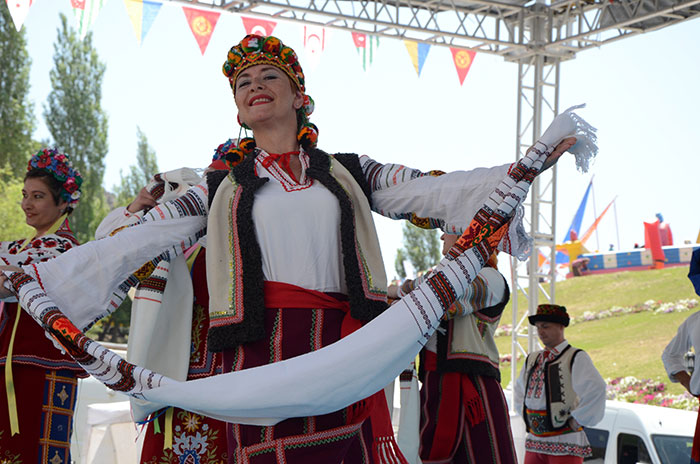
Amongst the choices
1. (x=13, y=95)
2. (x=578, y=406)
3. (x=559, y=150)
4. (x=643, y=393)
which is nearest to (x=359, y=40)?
(x=578, y=406)

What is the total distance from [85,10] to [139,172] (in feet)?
78.2

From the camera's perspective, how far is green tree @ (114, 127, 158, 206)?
3145 cm

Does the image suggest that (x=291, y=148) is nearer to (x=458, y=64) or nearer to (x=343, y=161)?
(x=343, y=161)

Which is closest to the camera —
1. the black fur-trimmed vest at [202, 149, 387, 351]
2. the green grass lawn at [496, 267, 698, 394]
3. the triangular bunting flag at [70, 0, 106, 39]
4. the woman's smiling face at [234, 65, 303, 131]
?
the black fur-trimmed vest at [202, 149, 387, 351]

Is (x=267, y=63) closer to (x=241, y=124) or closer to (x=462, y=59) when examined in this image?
(x=241, y=124)

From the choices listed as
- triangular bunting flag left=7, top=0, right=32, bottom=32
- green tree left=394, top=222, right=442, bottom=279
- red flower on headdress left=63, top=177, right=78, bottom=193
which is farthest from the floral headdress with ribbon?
green tree left=394, top=222, right=442, bottom=279

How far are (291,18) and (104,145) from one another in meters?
21.1

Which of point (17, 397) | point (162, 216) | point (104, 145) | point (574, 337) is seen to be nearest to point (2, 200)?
point (104, 145)

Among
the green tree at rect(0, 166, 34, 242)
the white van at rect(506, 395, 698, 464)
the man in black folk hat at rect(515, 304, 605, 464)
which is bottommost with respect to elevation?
the white van at rect(506, 395, 698, 464)

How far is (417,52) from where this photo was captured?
1050 centimetres

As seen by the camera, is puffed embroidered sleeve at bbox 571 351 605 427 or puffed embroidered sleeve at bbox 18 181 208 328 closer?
puffed embroidered sleeve at bbox 18 181 208 328

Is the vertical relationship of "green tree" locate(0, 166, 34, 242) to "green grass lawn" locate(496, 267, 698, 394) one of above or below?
above

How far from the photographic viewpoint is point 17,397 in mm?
3586

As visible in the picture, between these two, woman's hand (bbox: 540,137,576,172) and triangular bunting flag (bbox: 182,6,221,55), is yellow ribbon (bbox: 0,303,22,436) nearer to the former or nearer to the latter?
woman's hand (bbox: 540,137,576,172)
